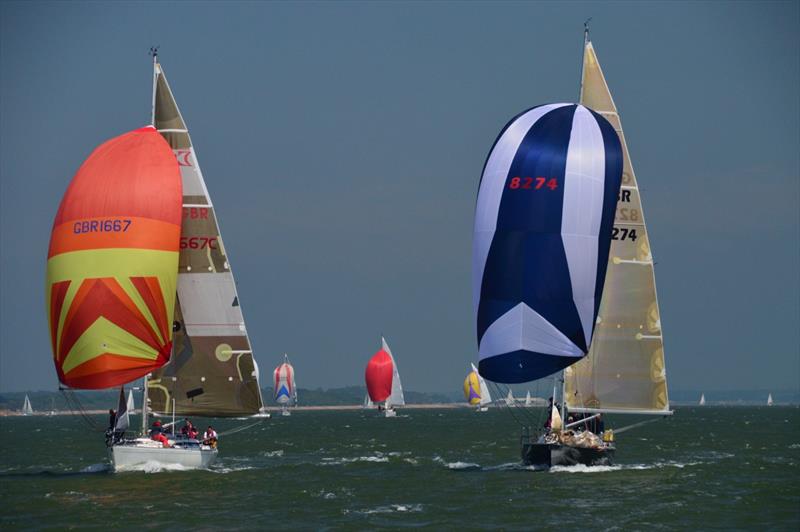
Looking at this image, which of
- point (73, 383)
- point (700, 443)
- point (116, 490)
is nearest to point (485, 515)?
point (116, 490)

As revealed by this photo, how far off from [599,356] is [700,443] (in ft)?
101

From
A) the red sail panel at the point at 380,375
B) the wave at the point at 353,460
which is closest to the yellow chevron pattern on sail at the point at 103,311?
the wave at the point at 353,460

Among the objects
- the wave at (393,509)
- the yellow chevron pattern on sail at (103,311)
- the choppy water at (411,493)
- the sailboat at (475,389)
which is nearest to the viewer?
the choppy water at (411,493)

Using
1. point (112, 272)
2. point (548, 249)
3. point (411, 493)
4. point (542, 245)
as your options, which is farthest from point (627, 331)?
point (112, 272)

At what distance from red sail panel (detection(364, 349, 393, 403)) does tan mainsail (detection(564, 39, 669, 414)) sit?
343 ft

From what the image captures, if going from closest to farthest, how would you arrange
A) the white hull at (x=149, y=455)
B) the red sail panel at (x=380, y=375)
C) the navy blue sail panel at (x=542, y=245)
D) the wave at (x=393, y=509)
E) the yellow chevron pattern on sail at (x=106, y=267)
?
the wave at (x=393, y=509)
the navy blue sail panel at (x=542, y=245)
the yellow chevron pattern on sail at (x=106, y=267)
the white hull at (x=149, y=455)
the red sail panel at (x=380, y=375)

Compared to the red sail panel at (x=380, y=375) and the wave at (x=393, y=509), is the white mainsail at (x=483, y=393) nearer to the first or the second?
the red sail panel at (x=380, y=375)

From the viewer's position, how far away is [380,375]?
149 m

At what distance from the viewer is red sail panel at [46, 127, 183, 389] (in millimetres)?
41969

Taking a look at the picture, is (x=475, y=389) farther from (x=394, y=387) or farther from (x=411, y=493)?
(x=411, y=493)

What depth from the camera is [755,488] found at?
41531 millimetres

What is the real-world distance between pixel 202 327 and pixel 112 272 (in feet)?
14.9

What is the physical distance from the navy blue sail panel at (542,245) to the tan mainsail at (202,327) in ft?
29.2

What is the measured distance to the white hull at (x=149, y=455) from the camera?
43406mm
